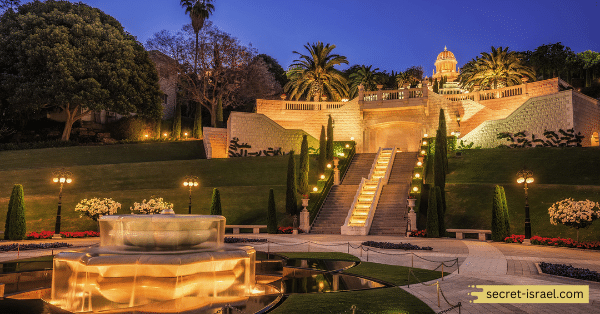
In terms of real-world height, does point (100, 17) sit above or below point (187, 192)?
above

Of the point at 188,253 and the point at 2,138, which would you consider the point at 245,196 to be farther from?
the point at 2,138

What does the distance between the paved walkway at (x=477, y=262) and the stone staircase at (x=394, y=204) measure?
301cm

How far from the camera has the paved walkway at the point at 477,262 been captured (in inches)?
341

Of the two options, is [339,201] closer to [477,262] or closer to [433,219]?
[433,219]

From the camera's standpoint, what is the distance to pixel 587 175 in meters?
28.4

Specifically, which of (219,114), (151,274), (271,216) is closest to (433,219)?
(271,216)

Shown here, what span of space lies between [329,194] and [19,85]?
31.5 meters

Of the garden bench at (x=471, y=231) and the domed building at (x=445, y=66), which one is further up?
the domed building at (x=445, y=66)

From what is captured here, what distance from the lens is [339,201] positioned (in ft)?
98.3

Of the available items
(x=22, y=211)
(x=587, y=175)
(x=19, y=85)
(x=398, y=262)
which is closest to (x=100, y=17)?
(x=19, y=85)

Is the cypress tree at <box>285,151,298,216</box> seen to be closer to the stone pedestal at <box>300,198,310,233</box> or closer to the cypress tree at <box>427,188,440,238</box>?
the stone pedestal at <box>300,198,310,233</box>

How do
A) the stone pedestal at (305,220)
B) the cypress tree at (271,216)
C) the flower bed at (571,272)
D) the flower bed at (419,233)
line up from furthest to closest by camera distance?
the stone pedestal at (305,220)
the cypress tree at (271,216)
the flower bed at (419,233)
the flower bed at (571,272)

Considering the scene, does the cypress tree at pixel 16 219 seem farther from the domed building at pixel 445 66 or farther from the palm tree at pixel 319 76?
the domed building at pixel 445 66

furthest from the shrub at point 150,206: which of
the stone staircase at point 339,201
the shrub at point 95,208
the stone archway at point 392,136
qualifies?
the stone archway at point 392,136
